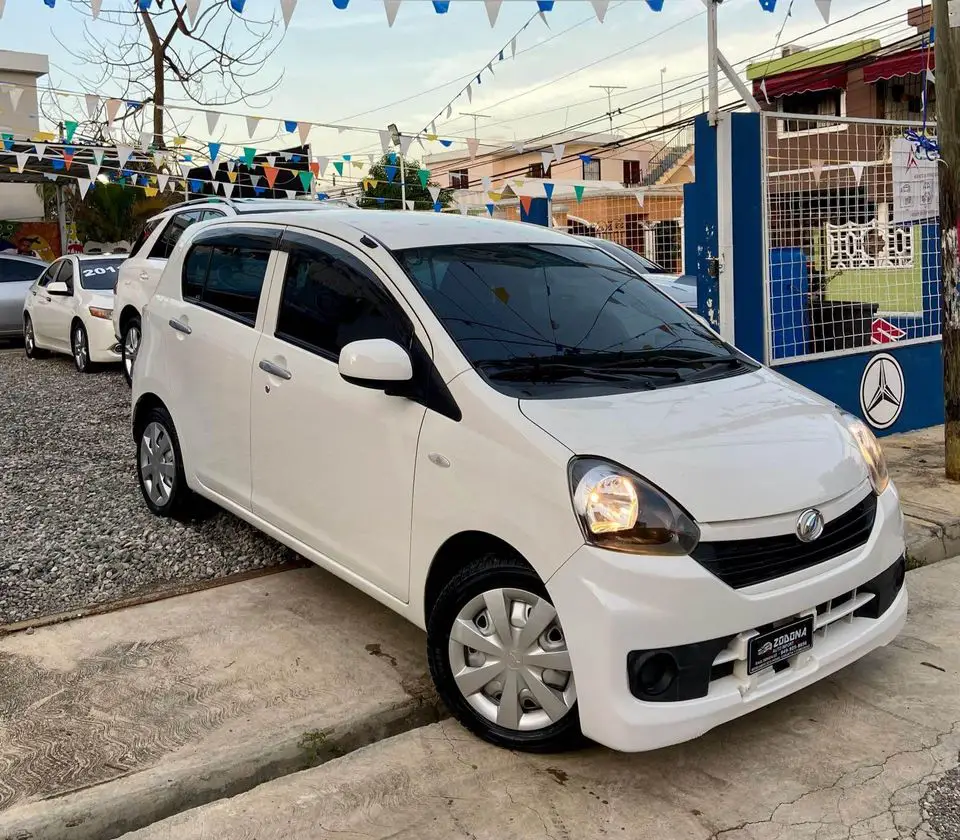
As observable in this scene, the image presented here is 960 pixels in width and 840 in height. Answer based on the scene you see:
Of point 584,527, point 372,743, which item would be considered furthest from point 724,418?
point 372,743

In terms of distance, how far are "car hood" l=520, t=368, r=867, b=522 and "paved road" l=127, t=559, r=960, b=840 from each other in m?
0.88

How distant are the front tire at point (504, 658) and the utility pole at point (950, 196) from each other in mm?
4393

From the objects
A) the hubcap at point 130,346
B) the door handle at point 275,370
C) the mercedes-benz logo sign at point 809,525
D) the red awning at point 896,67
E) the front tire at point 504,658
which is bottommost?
the front tire at point 504,658

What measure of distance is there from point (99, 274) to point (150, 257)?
246 cm

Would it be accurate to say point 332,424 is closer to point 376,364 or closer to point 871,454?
point 376,364

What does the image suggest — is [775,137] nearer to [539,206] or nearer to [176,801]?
[539,206]

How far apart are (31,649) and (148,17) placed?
1843 cm

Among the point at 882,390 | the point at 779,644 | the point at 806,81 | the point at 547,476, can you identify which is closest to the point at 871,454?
the point at 779,644

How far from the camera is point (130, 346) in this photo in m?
9.90

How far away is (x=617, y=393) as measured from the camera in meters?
3.43

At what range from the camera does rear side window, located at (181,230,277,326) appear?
4.60 meters

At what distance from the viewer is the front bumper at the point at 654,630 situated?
111 inches

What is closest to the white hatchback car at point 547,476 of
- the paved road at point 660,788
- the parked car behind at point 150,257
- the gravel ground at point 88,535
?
the paved road at point 660,788

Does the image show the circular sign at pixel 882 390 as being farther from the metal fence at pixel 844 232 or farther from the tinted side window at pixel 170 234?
the tinted side window at pixel 170 234
